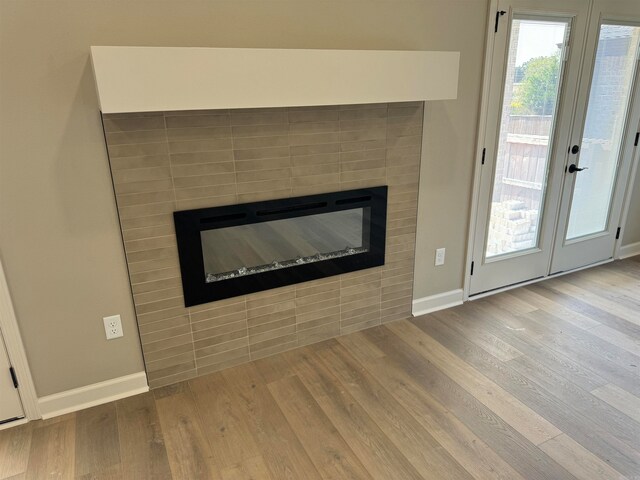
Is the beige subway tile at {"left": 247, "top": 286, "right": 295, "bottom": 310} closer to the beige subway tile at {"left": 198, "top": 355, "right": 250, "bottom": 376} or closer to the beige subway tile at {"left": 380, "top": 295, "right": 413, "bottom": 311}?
the beige subway tile at {"left": 198, "top": 355, "right": 250, "bottom": 376}

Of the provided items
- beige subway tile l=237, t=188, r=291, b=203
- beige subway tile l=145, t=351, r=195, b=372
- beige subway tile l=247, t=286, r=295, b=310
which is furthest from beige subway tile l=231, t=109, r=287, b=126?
beige subway tile l=145, t=351, r=195, b=372

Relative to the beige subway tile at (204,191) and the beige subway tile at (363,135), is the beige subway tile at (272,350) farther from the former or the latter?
the beige subway tile at (363,135)

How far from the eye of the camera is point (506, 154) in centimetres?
304

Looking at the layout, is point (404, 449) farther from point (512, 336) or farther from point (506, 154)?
point (506, 154)

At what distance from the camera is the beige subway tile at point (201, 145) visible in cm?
205

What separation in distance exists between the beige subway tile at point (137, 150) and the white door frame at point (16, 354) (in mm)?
669

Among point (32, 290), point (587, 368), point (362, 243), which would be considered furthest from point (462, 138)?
point (32, 290)

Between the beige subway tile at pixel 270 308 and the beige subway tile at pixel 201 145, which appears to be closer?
the beige subway tile at pixel 201 145

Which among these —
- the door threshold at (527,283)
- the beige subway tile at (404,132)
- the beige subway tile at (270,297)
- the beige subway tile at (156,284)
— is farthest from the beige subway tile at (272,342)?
the door threshold at (527,283)

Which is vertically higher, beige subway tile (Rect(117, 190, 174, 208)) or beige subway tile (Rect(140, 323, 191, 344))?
beige subway tile (Rect(117, 190, 174, 208))

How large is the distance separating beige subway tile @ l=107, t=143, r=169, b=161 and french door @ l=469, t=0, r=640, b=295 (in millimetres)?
1975

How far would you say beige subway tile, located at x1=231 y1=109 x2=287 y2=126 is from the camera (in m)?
2.13

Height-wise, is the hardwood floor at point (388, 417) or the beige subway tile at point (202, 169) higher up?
→ the beige subway tile at point (202, 169)

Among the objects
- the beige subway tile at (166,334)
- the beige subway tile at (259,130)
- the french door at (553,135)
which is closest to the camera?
the beige subway tile at (259,130)
